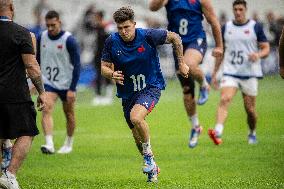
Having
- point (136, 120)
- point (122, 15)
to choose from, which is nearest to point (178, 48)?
point (122, 15)

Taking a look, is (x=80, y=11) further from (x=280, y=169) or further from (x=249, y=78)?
(x=280, y=169)

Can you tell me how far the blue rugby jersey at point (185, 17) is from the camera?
16.6 meters

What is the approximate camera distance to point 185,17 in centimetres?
1662

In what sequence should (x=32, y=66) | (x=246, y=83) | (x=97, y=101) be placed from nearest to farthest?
1. (x=32, y=66)
2. (x=246, y=83)
3. (x=97, y=101)

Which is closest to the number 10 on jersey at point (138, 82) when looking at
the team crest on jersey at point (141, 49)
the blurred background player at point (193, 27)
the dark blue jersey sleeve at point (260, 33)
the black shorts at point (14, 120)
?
the team crest on jersey at point (141, 49)

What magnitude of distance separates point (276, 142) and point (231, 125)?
428 centimetres

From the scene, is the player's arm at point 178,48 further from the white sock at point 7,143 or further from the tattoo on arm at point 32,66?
the white sock at point 7,143

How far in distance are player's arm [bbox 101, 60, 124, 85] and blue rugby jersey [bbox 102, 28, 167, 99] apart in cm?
8

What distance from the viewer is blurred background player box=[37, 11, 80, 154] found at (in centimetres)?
1705

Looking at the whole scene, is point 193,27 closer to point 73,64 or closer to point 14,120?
point 73,64

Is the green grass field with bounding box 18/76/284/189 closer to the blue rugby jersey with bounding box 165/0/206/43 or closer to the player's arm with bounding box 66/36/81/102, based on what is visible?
the player's arm with bounding box 66/36/81/102

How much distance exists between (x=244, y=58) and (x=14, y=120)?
832 centimetres

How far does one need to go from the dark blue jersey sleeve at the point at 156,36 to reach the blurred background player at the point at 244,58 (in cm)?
545

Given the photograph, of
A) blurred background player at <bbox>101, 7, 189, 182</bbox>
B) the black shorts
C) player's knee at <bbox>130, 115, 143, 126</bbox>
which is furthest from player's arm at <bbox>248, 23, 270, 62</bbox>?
the black shorts
